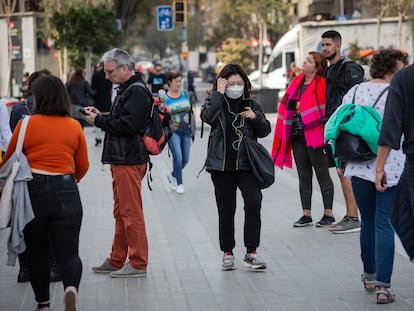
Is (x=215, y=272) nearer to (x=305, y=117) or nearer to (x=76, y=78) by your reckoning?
(x=305, y=117)

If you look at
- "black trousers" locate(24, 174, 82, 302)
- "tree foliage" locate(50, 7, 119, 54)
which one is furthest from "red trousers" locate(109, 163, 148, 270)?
"tree foliage" locate(50, 7, 119, 54)

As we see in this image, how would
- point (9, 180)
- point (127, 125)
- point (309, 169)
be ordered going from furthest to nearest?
point (309, 169) → point (127, 125) → point (9, 180)

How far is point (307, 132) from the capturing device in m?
9.63

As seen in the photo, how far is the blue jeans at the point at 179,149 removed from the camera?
12672 mm

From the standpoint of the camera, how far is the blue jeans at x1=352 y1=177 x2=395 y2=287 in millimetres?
6535

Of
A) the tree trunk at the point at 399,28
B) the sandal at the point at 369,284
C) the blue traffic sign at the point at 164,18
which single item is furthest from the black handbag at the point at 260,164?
the tree trunk at the point at 399,28

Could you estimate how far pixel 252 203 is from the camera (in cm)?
769

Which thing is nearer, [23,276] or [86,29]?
[23,276]

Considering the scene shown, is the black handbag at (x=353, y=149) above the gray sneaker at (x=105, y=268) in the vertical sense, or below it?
above

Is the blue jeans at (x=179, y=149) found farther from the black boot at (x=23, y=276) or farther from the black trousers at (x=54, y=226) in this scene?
the black trousers at (x=54, y=226)

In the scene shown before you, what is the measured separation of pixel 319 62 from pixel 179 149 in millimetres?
3592

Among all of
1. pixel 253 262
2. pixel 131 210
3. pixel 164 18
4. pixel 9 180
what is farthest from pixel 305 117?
pixel 164 18

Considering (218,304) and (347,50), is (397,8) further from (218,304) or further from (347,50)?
(218,304)

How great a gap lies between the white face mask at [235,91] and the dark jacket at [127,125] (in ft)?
2.25
